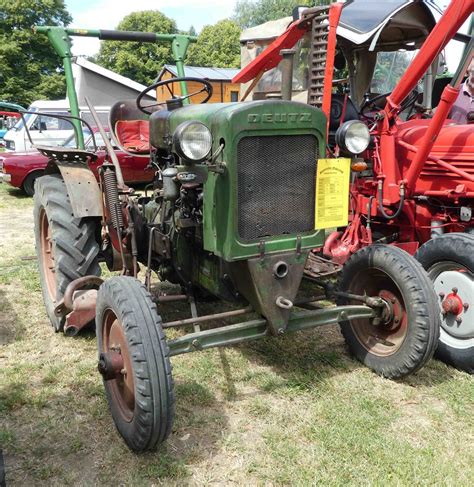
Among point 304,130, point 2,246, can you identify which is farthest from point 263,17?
point 304,130

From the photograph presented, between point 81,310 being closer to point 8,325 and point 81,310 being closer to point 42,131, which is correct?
point 8,325

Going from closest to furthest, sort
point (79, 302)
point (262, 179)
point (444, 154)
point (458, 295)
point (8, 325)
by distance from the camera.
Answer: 1. point (262, 179)
2. point (79, 302)
3. point (458, 295)
4. point (8, 325)
5. point (444, 154)

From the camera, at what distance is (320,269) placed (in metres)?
3.57

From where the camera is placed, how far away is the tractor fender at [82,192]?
3.10 m

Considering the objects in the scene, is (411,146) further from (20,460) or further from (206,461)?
(20,460)

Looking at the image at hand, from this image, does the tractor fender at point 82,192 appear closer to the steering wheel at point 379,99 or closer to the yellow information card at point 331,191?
the yellow information card at point 331,191

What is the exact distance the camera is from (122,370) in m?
2.19

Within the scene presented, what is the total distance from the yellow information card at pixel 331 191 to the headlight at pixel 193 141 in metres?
0.58

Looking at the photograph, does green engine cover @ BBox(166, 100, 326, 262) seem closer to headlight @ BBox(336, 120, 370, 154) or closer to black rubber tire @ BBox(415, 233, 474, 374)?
headlight @ BBox(336, 120, 370, 154)

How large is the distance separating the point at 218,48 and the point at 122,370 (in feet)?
146

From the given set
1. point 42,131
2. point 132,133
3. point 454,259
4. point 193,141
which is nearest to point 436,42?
point 454,259

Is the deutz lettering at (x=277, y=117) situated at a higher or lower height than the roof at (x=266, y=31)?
lower

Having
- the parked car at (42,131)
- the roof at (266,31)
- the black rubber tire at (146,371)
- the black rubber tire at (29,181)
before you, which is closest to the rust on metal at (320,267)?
the black rubber tire at (146,371)

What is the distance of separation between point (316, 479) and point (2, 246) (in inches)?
192
